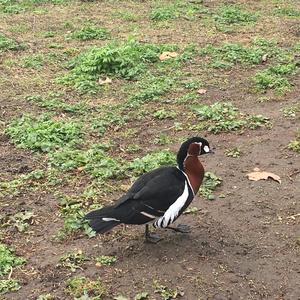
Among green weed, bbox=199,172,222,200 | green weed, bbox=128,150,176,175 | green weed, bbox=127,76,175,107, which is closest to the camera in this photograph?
green weed, bbox=199,172,222,200

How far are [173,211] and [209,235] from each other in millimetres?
447

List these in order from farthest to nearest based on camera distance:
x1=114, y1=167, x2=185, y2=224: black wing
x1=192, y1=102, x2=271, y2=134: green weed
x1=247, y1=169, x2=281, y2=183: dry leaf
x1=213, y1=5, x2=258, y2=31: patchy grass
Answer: x1=213, y1=5, x2=258, y2=31: patchy grass → x1=192, y1=102, x2=271, y2=134: green weed → x1=247, y1=169, x2=281, y2=183: dry leaf → x1=114, y1=167, x2=185, y2=224: black wing

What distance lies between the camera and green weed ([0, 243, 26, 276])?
166 inches

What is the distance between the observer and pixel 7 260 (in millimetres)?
4277

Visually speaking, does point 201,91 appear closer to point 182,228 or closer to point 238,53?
point 238,53

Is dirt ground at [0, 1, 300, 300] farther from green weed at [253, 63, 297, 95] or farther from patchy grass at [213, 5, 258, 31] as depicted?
patchy grass at [213, 5, 258, 31]

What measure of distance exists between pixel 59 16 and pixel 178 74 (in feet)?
12.0

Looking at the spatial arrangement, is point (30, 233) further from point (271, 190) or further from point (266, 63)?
point (266, 63)

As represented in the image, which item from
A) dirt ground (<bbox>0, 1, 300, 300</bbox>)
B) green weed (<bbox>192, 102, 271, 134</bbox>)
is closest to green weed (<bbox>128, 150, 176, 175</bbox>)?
dirt ground (<bbox>0, 1, 300, 300</bbox>)

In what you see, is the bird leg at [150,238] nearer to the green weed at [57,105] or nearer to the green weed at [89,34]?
the green weed at [57,105]

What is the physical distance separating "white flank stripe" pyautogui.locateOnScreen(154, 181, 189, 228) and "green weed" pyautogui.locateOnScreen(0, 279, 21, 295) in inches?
38.9

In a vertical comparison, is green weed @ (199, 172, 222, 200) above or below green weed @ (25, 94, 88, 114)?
above

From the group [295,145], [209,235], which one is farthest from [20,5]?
[209,235]

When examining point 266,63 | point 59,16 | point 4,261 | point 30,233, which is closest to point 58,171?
point 30,233
